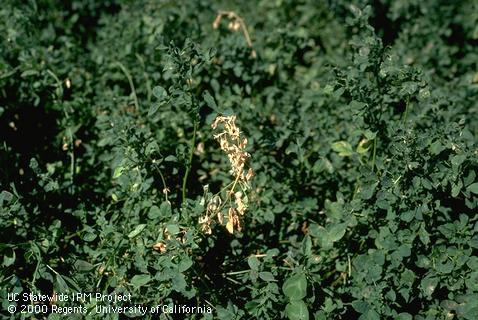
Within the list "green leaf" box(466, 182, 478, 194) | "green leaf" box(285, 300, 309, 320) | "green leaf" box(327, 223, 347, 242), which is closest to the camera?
"green leaf" box(285, 300, 309, 320)

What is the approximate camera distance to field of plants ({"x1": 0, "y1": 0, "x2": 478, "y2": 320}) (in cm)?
241

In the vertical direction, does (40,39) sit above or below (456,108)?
above

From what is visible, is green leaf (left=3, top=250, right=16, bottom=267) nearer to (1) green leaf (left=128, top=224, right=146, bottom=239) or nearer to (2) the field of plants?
(2) the field of plants

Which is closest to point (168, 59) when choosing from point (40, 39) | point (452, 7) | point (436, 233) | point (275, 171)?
point (275, 171)

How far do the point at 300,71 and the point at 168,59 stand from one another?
1.88 m

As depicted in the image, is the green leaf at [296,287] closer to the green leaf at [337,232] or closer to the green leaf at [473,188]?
the green leaf at [337,232]

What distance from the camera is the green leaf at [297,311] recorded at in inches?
88.8

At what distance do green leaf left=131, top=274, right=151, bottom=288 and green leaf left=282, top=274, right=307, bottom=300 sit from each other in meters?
0.55

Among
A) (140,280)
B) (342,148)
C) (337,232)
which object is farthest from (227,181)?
(140,280)

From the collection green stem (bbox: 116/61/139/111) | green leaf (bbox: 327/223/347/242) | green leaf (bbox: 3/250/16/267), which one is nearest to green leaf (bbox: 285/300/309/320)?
green leaf (bbox: 327/223/347/242)

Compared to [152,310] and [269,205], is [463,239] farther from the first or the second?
[152,310]

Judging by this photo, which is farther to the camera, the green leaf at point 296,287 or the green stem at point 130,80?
the green stem at point 130,80

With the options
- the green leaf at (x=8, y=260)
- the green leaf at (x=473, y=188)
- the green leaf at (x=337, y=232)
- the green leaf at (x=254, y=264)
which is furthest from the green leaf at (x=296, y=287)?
the green leaf at (x=8, y=260)

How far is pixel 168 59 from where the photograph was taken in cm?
242
